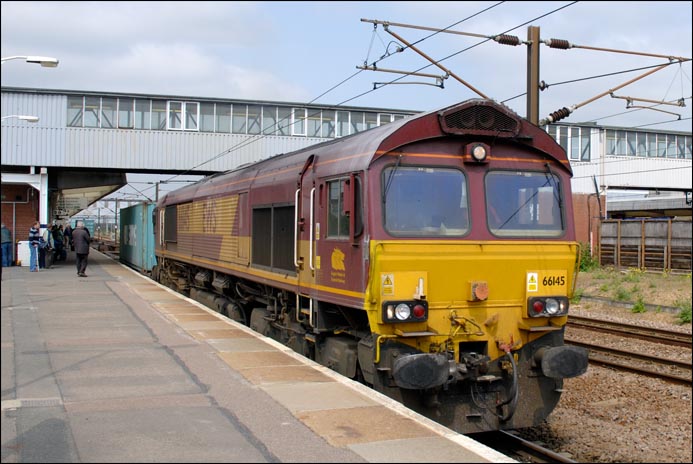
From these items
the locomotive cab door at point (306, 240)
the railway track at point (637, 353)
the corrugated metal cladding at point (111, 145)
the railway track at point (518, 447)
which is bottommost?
the railway track at point (518, 447)

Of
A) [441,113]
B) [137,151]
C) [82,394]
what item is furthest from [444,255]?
[137,151]

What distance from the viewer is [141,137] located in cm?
3127

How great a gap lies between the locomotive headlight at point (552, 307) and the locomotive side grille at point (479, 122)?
1.95 meters

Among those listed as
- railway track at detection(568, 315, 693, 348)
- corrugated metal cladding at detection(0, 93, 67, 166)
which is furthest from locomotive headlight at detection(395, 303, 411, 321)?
corrugated metal cladding at detection(0, 93, 67, 166)

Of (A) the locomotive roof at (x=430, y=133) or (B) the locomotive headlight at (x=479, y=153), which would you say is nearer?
(A) the locomotive roof at (x=430, y=133)

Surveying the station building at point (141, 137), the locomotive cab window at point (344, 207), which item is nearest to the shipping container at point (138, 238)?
the station building at point (141, 137)

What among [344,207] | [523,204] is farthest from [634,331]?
[344,207]

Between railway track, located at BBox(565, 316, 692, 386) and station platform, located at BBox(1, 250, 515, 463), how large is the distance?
5.76 meters

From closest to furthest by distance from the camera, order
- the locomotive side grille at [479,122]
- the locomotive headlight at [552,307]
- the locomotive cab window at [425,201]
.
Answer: the locomotive cab window at [425,201], the locomotive side grille at [479,122], the locomotive headlight at [552,307]

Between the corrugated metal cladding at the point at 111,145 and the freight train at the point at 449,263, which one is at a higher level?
the corrugated metal cladding at the point at 111,145

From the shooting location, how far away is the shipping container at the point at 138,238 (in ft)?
84.1

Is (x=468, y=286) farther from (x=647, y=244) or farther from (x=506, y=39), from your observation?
(x=647, y=244)

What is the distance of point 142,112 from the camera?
3177cm

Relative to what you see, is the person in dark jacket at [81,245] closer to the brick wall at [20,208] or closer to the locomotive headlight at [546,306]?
the brick wall at [20,208]
